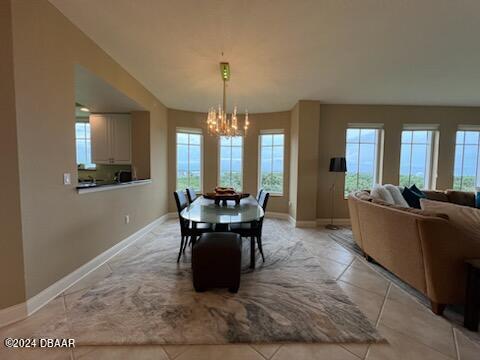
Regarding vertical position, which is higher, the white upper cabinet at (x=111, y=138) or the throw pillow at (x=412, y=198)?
the white upper cabinet at (x=111, y=138)

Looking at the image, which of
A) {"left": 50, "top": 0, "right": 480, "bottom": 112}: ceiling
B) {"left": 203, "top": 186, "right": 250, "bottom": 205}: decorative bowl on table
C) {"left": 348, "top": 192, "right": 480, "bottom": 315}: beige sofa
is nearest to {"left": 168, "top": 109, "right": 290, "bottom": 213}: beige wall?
{"left": 50, "top": 0, "right": 480, "bottom": 112}: ceiling

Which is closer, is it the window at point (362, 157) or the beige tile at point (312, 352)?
the beige tile at point (312, 352)

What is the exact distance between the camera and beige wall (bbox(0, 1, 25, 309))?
171cm

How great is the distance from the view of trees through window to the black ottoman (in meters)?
4.77

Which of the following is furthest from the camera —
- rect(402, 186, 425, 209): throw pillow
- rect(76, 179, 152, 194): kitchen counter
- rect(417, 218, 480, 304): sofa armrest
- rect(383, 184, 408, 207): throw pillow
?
rect(402, 186, 425, 209): throw pillow

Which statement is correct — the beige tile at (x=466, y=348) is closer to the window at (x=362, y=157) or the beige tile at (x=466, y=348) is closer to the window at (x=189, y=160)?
the window at (x=362, y=157)

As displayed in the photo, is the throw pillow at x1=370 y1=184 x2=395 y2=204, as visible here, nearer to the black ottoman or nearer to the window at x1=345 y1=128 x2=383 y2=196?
the window at x1=345 y1=128 x2=383 y2=196

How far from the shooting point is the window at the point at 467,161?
16.3 feet

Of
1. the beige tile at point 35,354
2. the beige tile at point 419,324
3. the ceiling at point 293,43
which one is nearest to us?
the beige tile at point 35,354

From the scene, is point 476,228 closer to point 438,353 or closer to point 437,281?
point 437,281

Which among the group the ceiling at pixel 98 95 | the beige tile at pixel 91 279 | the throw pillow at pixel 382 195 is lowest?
the beige tile at pixel 91 279

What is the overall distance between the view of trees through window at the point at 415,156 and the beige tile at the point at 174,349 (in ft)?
18.1

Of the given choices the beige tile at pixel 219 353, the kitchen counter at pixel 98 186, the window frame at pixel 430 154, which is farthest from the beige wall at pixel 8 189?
the window frame at pixel 430 154

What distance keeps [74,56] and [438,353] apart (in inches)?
164
